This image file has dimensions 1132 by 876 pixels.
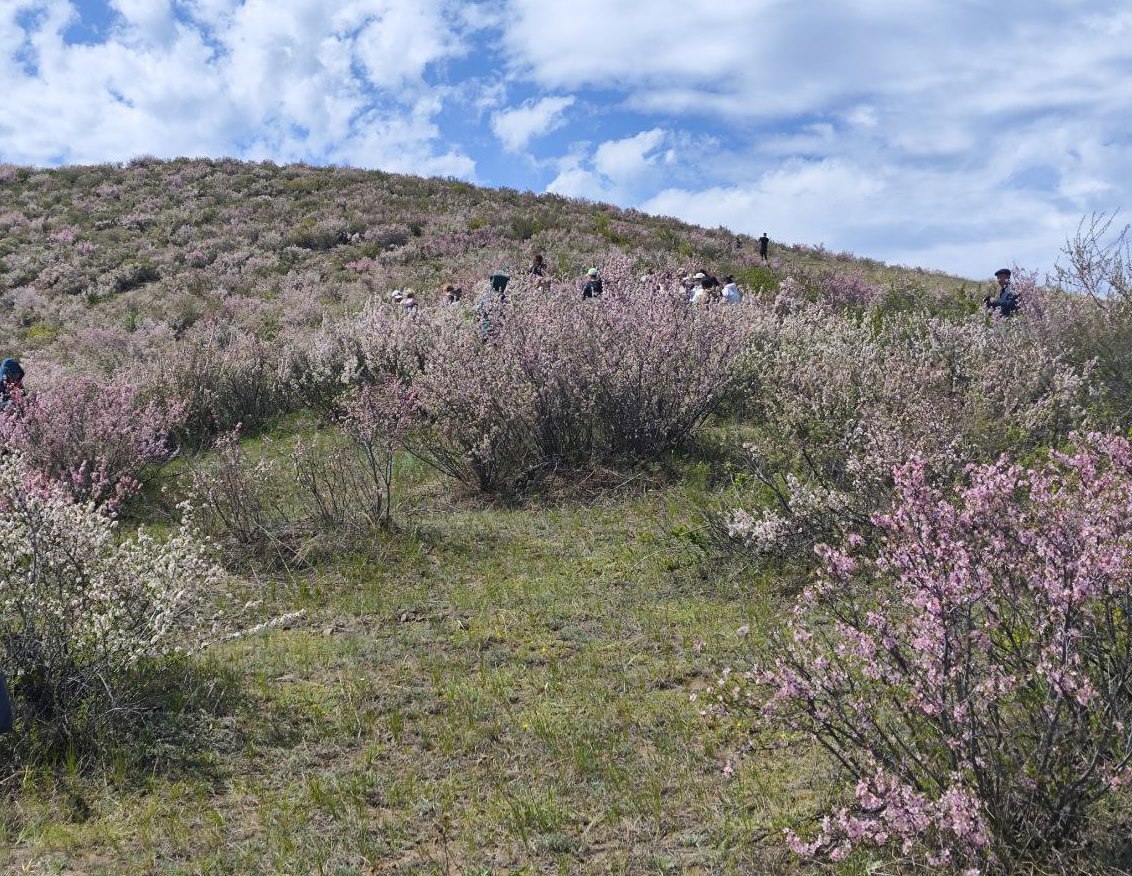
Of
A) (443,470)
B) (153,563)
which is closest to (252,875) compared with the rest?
(153,563)

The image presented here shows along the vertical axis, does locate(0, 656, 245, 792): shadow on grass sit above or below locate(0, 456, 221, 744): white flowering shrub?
below

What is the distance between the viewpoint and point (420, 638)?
5.66 metres

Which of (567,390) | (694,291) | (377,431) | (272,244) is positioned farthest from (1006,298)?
(272,244)

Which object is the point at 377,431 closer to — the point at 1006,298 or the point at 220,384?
the point at 220,384

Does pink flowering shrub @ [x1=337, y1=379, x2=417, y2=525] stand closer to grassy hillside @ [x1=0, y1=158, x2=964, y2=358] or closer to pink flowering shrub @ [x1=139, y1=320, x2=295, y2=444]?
pink flowering shrub @ [x1=139, y1=320, x2=295, y2=444]

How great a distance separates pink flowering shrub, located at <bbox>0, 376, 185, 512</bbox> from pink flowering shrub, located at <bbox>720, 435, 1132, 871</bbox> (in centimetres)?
816

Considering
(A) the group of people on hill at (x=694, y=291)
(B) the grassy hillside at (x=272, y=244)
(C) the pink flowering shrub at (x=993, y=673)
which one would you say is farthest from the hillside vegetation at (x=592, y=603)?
(B) the grassy hillside at (x=272, y=244)

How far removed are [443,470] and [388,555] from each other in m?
2.04

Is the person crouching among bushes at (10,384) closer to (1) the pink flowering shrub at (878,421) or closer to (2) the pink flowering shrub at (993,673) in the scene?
(1) the pink flowering shrub at (878,421)

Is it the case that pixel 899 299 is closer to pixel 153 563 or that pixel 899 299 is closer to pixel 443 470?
pixel 443 470

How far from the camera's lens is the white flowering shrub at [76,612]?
4316 mm

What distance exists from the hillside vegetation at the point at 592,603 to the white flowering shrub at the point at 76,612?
24 millimetres

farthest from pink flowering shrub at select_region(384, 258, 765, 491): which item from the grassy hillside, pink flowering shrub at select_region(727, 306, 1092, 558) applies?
the grassy hillside

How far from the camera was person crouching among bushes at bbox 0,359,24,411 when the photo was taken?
32.2 feet
